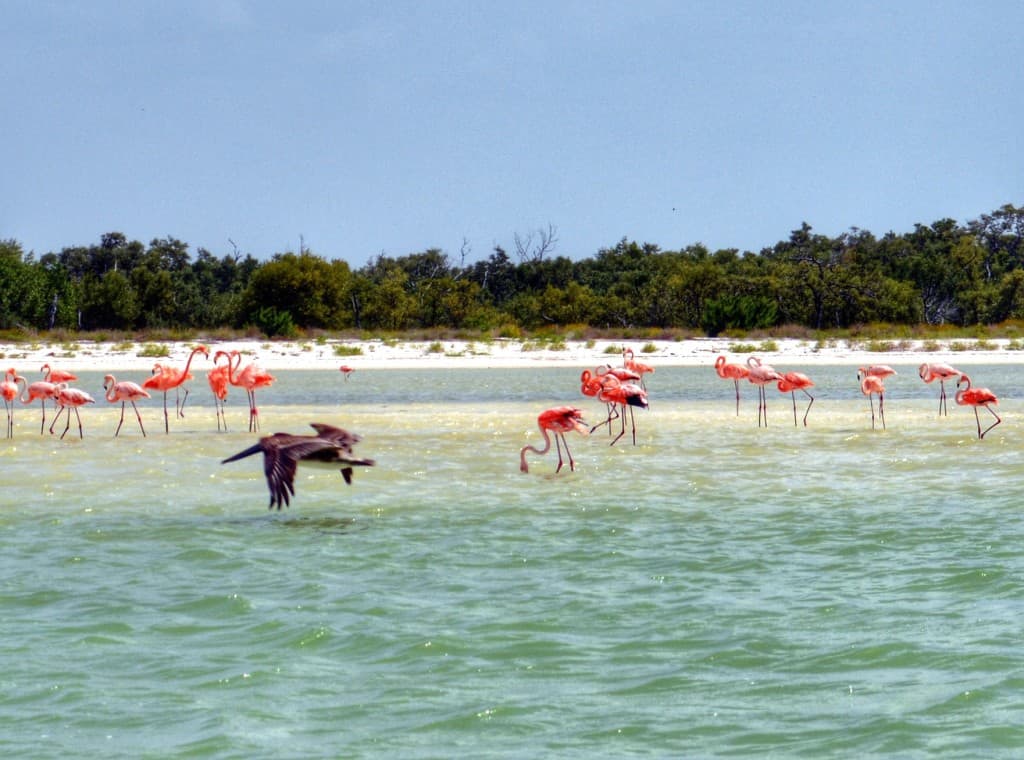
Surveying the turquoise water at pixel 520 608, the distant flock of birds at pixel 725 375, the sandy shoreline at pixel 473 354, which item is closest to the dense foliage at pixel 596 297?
the sandy shoreline at pixel 473 354

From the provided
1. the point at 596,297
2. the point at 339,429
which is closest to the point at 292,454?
the point at 339,429

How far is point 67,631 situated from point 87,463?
7.12m

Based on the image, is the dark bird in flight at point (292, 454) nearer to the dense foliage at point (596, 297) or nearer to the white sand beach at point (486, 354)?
the white sand beach at point (486, 354)

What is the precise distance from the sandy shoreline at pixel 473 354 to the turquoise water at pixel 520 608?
22084 mm

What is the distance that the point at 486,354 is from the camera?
127 ft

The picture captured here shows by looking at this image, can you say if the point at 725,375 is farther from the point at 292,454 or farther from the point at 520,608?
the point at 520,608

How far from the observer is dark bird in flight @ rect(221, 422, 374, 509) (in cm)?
821

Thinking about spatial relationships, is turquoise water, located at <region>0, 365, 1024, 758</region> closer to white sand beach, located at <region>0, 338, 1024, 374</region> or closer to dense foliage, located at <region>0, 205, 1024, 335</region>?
white sand beach, located at <region>0, 338, 1024, 374</region>

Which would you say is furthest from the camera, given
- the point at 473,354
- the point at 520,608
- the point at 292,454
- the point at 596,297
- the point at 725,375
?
the point at 596,297

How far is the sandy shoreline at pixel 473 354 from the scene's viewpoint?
35500 mm

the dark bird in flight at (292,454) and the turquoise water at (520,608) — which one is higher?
the dark bird in flight at (292,454)

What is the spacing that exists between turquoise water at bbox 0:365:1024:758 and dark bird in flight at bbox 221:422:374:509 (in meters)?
0.48

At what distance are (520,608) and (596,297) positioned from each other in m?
45.6

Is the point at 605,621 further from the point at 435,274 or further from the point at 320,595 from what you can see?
the point at 435,274
